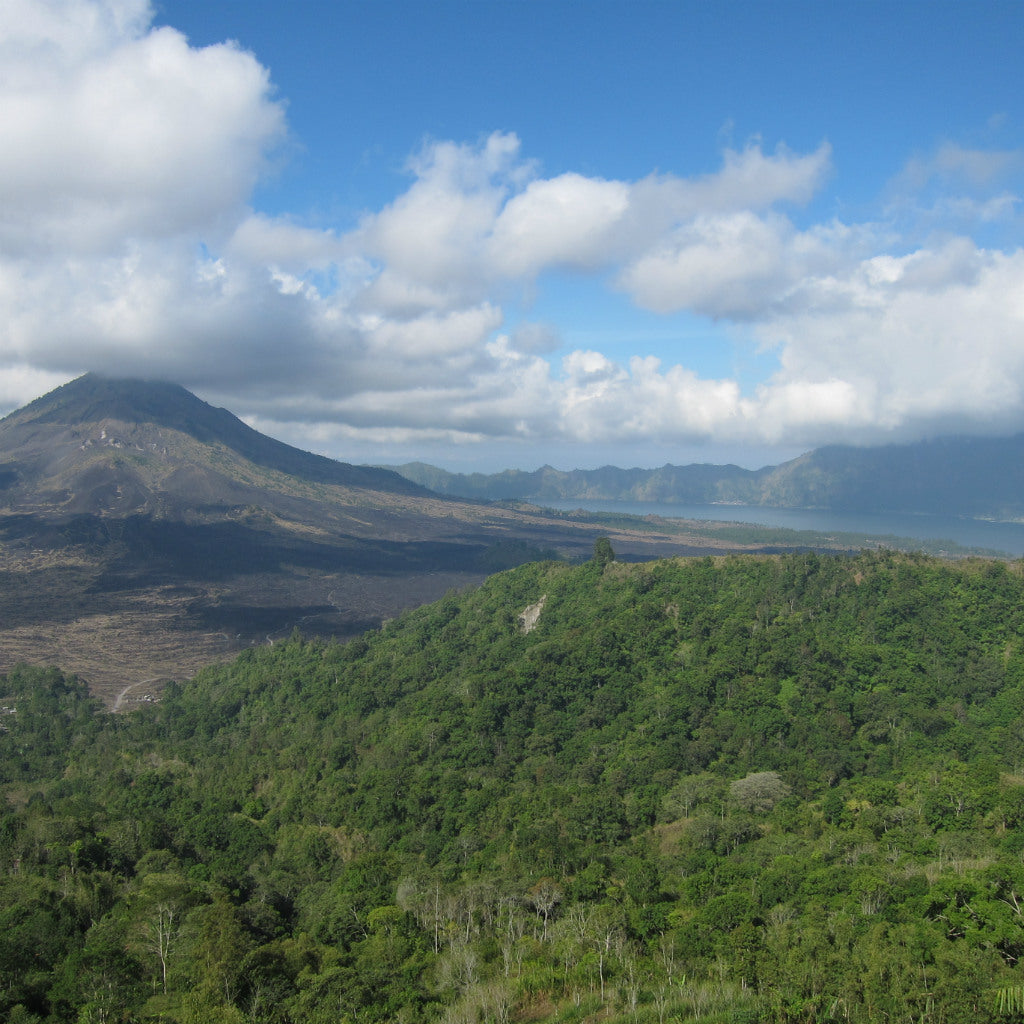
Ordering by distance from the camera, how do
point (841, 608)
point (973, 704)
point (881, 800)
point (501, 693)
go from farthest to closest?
1. point (841, 608)
2. point (501, 693)
3. point (973, 704)
4. point (881, 800)

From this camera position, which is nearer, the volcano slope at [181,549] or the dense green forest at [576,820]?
the dense green forest at [576,820]

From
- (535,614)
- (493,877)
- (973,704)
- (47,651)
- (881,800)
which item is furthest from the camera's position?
(47,651)

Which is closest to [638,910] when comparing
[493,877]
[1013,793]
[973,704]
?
[493,877]

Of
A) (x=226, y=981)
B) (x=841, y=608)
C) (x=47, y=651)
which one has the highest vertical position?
(x=841, y=608)

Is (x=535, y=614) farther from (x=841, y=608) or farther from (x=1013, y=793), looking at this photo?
(x=1013, y=793)

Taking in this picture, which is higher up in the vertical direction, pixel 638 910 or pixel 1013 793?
pixel 1013 793

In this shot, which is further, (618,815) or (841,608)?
(841,608)
